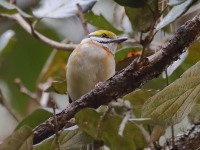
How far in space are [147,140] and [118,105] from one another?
4.0 inches

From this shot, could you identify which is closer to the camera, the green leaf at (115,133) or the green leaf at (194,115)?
the green leaf at (115,133)

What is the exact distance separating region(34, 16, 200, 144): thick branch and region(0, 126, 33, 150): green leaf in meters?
0.12

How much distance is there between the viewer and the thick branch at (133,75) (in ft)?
4.60

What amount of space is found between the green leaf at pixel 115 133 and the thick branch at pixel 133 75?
14 centimetres

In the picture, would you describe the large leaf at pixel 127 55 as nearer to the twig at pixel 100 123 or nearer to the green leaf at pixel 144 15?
the green leaf at pixel 144 15

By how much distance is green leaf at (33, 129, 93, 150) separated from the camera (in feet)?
4.63

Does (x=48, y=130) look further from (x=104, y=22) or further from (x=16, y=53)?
(x=16, y=53)

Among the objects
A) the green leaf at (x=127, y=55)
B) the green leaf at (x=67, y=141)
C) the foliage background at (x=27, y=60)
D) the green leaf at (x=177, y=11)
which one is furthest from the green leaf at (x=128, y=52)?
the foliage background at (x=27, y=60)

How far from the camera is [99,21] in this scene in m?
2.37

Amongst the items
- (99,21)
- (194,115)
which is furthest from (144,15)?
(99,21)

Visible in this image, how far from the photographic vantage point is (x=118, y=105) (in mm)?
1154

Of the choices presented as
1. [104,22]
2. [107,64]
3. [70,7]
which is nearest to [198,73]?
[107,64]

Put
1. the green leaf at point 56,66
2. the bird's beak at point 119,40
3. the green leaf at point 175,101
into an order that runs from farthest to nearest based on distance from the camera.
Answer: the green leaf at point 56,66 → the bird's beak at point 119,40 → the green leaf at point 175,101

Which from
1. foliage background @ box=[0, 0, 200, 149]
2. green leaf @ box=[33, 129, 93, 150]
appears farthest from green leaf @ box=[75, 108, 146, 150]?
foliage background @ box=[0, 0, 200, 149]
